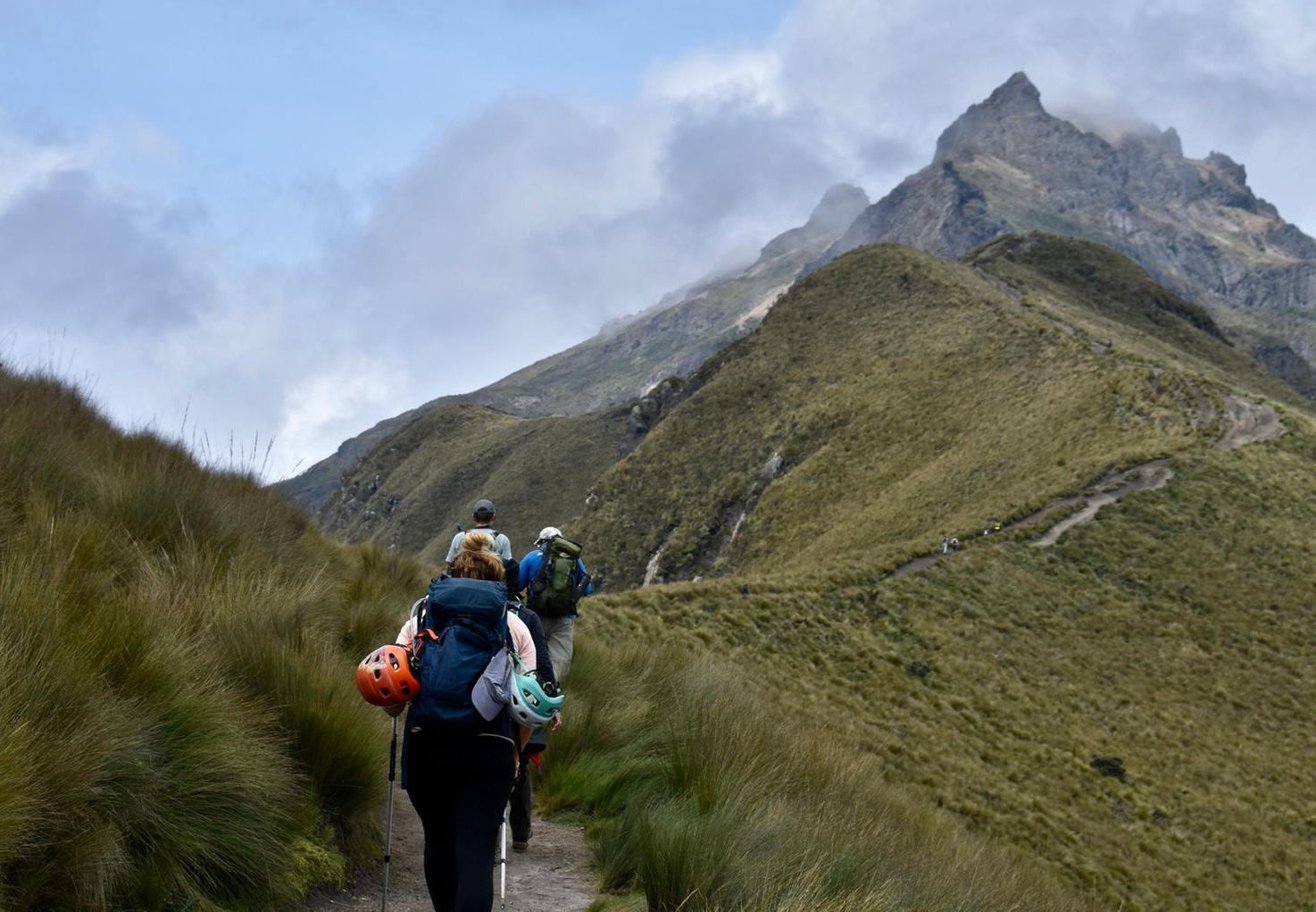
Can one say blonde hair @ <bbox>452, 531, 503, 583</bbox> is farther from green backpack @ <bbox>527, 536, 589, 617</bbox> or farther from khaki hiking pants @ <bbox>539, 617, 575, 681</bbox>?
khaki hiking pants @ <bbox>539, 617, 575, 681</bbox>

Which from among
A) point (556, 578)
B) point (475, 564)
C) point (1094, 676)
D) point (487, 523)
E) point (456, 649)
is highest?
point (487, 523)

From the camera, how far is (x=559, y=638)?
277 inches

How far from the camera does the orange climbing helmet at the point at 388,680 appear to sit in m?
3.85

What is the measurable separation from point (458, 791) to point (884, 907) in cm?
205

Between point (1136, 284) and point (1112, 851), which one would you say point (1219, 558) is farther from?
point (1136, 284)

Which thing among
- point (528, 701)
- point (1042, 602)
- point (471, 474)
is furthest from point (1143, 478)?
point (471, 474)

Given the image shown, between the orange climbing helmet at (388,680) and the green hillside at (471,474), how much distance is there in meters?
82.2

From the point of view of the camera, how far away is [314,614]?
6602mm

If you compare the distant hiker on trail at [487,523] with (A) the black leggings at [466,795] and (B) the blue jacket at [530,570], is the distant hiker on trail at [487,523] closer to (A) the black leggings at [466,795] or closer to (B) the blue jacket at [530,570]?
(B) the blue jacket at [530,570]

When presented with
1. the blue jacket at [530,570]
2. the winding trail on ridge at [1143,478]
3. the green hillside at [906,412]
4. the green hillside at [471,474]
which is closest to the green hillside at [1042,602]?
the winding trail on ridge at [1143,478]

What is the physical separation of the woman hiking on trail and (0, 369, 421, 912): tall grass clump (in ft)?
2.64

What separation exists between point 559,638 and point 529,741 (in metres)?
2.17

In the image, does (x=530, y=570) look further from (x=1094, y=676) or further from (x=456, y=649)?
(x=1094, y=676)

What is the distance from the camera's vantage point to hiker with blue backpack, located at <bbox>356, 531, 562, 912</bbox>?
12.7ft
